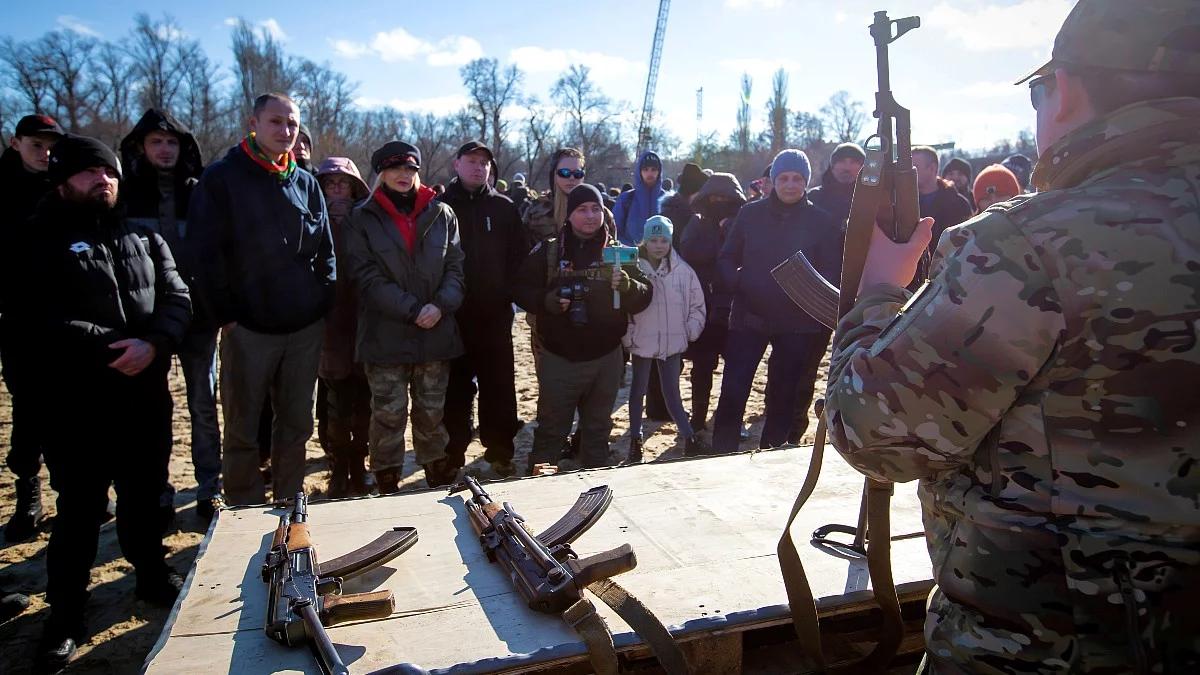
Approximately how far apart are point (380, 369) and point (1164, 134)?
389 cm

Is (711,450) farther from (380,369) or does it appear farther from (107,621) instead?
(107,621)

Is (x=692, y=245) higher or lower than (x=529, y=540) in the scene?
higher

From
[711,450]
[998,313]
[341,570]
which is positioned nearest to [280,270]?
[341,570]

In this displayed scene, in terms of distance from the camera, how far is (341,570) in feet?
6.95

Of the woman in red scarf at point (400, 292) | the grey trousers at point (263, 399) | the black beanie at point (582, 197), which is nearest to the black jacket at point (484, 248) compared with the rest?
the woman in red scarf at point (400, 292)

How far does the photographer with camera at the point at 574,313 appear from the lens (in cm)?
466

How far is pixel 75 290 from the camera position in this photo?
3.12 meters

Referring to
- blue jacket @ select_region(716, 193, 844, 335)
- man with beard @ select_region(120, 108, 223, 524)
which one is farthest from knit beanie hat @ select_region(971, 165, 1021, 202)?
man with beard @ select_region(120, 108, 223, 524)

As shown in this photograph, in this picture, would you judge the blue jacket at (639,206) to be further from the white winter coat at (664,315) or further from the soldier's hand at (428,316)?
the soldier's hand at (428,316)

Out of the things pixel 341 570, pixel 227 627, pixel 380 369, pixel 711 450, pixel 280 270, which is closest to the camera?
pixel 227 627

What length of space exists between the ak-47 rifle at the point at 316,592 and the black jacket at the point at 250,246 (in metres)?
1.87

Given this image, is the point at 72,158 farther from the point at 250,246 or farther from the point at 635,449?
Answer: the point at 635,449

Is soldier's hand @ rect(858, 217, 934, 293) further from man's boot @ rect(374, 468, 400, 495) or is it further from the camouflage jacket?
man's boot @ rect(374, 468, 400, 495)

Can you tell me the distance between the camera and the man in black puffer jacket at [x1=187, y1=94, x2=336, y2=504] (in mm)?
3809
